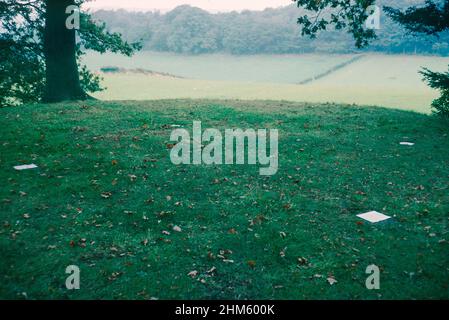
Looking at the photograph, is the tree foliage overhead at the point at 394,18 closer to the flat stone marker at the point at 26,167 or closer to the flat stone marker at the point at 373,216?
the flat stone marker at the point at 373,216

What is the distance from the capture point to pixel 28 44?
961 inches

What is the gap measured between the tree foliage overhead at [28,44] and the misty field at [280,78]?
21080 millimetres

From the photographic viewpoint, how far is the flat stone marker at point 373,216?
8.95m

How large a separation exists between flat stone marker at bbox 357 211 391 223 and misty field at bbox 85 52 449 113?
32.5 meters

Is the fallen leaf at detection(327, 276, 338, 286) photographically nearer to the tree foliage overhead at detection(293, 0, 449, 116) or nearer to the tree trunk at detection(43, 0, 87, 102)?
the tree foliage overhead at detection(293, 0, 449, 116)

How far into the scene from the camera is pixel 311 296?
6277 mm

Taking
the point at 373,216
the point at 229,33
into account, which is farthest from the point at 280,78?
the point at 373,216

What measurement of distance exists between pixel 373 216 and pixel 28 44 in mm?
24181

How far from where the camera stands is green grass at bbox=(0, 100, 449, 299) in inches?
258

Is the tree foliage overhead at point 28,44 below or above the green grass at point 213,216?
above

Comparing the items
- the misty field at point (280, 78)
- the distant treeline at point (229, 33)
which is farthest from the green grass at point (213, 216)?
the distant treeline at point (229, 33)

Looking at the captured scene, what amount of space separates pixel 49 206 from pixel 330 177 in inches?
314

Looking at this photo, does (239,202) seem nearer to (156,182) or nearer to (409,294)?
(156,182)
